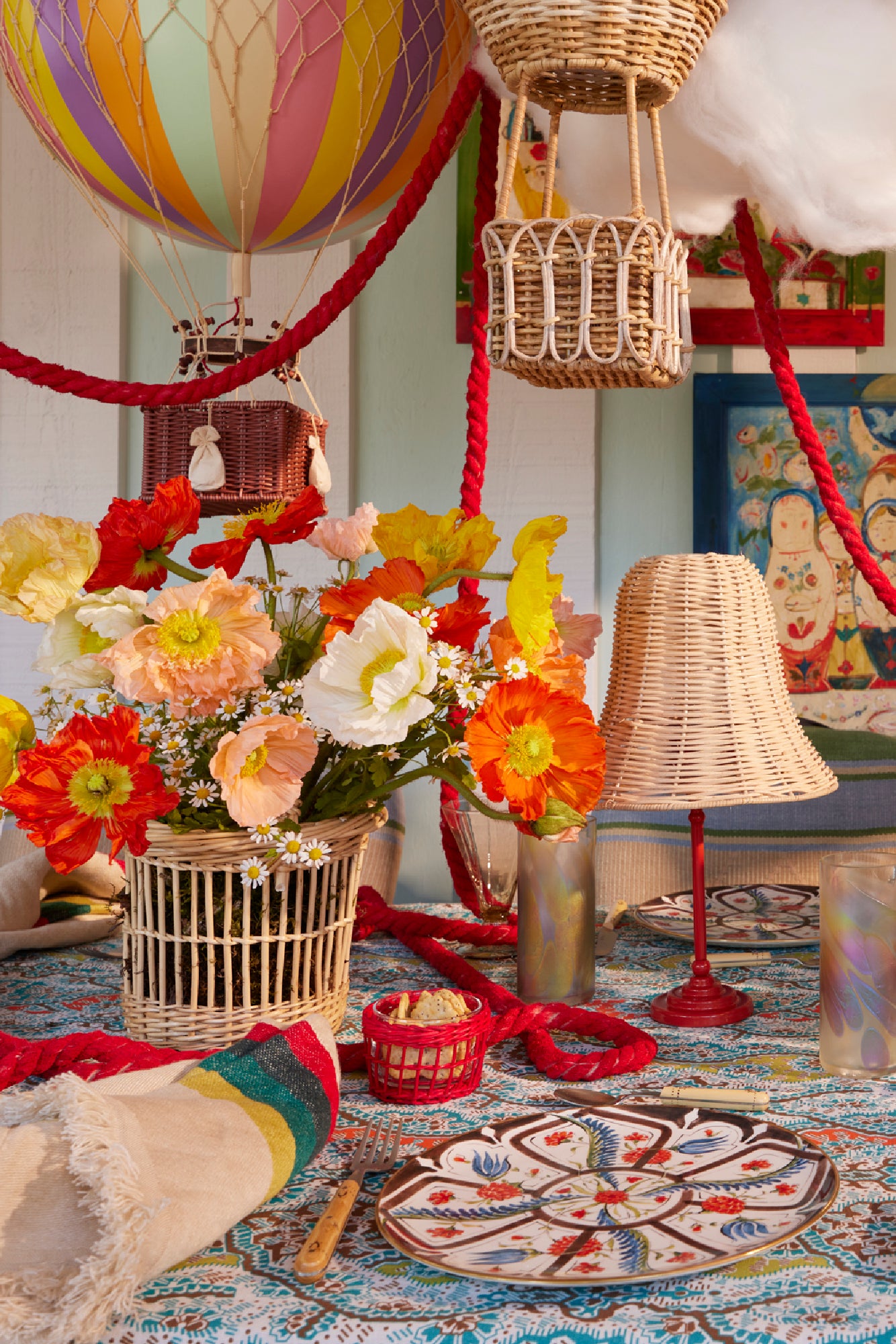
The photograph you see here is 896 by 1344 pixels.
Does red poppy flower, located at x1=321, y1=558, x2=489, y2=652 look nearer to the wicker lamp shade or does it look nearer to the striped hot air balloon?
the wicker lamp shade

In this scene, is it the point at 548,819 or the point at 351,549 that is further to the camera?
the point at 351,549

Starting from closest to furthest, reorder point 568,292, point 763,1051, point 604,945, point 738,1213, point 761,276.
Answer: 1. point 738,1213
2. point 763,1051
3. point 568,292
4. point 604,945
5. point 761,276

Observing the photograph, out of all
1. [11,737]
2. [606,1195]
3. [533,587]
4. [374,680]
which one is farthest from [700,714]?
[11,737]

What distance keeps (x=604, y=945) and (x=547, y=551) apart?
1.70 feet

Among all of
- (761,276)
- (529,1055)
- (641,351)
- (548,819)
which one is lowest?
(529,1055)

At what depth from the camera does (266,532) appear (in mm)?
901

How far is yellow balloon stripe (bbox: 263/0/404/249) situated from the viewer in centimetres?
119

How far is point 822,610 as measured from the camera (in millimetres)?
2250

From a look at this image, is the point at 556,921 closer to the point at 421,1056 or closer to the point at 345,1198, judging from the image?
the point at 421,1056

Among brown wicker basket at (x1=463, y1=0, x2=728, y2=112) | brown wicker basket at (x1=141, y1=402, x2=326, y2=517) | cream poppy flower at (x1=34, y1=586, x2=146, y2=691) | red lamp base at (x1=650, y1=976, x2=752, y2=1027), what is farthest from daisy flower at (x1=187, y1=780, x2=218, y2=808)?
brown wicker basket at (x1=463, y1=0, x2=728, y2=112)

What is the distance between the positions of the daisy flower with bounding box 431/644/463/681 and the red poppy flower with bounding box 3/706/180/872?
0.65 ft

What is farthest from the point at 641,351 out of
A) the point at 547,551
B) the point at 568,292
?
the point at 547,551

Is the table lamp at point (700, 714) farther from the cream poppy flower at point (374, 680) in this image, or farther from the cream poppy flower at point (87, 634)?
the cream poppy flower at point (87, 634)

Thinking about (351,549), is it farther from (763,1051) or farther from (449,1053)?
(763,1051)
